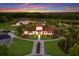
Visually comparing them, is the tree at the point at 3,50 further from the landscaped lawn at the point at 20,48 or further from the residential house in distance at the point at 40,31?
the residential house in distance at the point at 40,31

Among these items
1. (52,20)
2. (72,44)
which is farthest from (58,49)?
(52,20)

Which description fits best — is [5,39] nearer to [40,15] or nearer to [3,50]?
[3,50]

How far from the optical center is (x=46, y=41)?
1229 millimetres

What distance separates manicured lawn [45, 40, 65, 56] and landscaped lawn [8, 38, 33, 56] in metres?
0.08

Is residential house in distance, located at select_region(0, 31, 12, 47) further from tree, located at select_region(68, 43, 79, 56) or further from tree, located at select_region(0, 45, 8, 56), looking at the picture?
tree, located at select_region(68, 43, 79, 56)

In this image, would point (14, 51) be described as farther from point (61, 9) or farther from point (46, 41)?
point (61, 9)

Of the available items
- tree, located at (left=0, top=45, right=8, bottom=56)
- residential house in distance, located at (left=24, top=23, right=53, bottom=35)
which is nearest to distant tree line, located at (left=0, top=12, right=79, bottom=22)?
residential house in distance, located at (left=24, top=23, right=53, bottom=35)

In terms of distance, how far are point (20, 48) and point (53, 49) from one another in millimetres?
163

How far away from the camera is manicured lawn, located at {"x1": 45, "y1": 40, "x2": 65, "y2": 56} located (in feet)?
3.90

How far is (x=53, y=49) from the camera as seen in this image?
1.20 m

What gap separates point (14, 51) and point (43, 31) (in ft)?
0.60

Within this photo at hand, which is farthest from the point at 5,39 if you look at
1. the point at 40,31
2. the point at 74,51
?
the point at 74,51

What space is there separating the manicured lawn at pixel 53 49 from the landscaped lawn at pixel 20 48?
83 mm

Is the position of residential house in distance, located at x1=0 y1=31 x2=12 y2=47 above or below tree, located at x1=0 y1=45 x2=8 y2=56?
above
